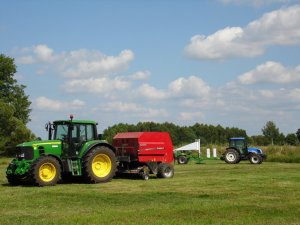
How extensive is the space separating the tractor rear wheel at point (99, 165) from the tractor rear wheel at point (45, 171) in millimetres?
1188

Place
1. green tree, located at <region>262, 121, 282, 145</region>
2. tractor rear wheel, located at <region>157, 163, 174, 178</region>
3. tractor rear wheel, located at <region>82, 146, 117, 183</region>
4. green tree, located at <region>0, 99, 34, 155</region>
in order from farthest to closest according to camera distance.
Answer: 1. green tree, located at <region>262, 121, 282, 145</region>
2. green tree, located at <region>0, 99, 34, 155</region>
3. tractor rear wheel, located at <region>157, 163, 174, 178</region>
4. tractor rear wheel, located at <region>82, 146, 117, 183</region>

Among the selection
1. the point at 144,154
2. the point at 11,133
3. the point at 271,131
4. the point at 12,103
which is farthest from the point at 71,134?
the point at 271,131

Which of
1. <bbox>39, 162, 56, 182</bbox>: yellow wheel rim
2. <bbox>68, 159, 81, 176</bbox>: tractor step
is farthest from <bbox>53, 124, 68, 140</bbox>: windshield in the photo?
<bbox>39, 162, 56, 182</bbox>: yellow wheel rim

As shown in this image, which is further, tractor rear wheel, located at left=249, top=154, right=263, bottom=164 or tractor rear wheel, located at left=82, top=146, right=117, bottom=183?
tractor rear wheel, located at left=249, top=154, right=263, bottom=164

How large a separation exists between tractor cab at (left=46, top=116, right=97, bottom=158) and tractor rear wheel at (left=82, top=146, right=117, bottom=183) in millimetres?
572

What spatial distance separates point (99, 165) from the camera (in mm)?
19375

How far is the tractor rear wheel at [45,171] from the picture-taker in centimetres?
1722

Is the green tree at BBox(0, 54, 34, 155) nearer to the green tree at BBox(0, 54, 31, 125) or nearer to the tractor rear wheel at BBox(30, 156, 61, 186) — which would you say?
the green tree at BBox(0, 54, 31, 125)

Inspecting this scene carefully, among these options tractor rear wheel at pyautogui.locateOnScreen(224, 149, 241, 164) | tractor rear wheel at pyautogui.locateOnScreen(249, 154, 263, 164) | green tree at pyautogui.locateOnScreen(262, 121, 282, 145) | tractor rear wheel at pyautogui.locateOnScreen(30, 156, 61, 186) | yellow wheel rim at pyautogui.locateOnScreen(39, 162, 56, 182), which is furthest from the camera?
green tree at pyautogui.locateOnScreen(262, 121, 282, 145)

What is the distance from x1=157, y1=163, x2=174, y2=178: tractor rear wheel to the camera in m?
20.7

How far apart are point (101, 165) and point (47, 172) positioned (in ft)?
7.83

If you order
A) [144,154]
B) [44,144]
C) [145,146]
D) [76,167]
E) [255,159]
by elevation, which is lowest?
[255,159]

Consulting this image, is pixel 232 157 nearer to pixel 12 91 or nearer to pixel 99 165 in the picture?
pixel 99 165

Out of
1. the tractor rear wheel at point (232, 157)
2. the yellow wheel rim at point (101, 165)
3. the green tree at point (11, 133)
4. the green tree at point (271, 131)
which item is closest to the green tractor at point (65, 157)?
the yellow wheel rim at point (101, 165)
